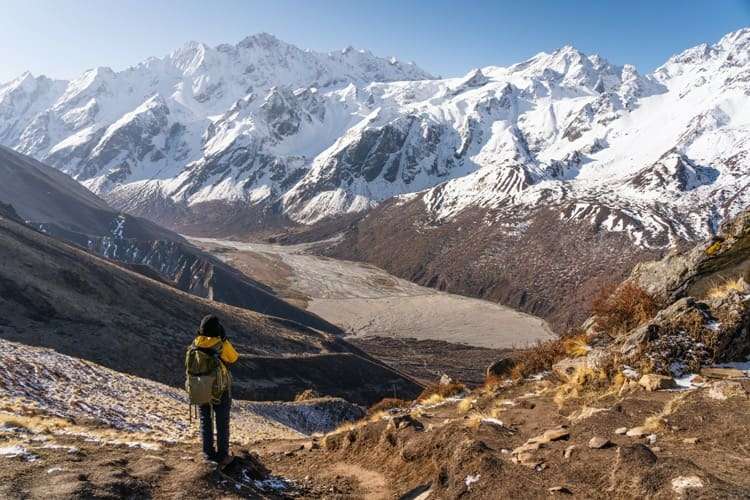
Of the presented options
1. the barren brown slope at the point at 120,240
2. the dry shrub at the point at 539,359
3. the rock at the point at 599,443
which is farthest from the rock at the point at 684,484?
the barren brown slope at the point at 120,240

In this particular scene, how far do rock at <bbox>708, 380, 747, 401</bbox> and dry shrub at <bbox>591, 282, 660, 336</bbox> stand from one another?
238 inches

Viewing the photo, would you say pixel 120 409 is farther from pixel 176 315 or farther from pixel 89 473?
pixel 176 315

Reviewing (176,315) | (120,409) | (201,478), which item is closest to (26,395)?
(120,409)

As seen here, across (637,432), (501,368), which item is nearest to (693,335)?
(637,432)

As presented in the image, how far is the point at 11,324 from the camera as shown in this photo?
35938 millimetres

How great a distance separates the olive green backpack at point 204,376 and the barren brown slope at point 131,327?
29543 mm

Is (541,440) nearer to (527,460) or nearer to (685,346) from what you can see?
(527,460)

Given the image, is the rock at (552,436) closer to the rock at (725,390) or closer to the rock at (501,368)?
the rock at (725,390)

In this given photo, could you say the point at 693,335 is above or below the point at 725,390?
above

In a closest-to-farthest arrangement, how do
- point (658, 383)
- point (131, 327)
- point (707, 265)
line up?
point (658, 383), point (707, 265), point (131, 327)

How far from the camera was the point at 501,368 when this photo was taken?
1908 centimetres

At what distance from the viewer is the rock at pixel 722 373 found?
447 inches

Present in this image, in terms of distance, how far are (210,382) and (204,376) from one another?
18 centimetres

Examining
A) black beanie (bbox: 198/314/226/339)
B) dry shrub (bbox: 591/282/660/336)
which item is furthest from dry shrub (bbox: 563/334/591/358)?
black beanie (bbox: 198/314/226/339)
